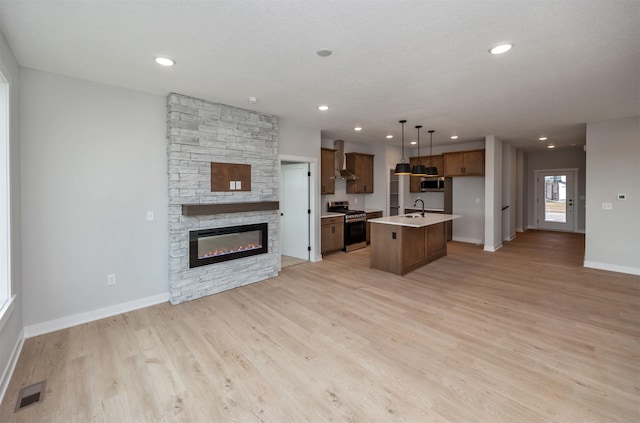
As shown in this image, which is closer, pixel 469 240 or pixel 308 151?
pixel 308 151

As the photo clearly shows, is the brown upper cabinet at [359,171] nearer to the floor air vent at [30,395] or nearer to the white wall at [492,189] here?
the white wall at [492,189]

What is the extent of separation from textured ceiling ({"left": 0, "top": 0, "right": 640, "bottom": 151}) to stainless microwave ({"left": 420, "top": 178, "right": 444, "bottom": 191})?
3980 mm

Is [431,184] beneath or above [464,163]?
beneath

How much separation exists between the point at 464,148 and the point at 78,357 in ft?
27.9

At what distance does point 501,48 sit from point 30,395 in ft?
15.3

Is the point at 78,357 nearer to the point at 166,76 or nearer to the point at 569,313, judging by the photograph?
the point at 166,76

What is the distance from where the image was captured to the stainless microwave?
8250mm

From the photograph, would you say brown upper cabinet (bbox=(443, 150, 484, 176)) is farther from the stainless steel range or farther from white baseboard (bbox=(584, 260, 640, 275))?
white baseboard (bbox=(584, 260, 640, 275))

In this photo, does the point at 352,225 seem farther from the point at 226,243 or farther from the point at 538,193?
the point at 538,193

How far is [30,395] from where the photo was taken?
211 centimetres

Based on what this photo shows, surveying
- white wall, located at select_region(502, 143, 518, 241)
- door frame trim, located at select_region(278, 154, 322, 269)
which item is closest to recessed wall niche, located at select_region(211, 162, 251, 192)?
door frame trim, located at select_region(278, 154, 322, 269)

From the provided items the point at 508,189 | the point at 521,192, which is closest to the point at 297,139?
the point at 508,189

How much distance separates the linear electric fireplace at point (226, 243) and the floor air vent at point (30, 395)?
6.02ft

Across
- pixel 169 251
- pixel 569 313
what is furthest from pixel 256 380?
pixel 569 313
